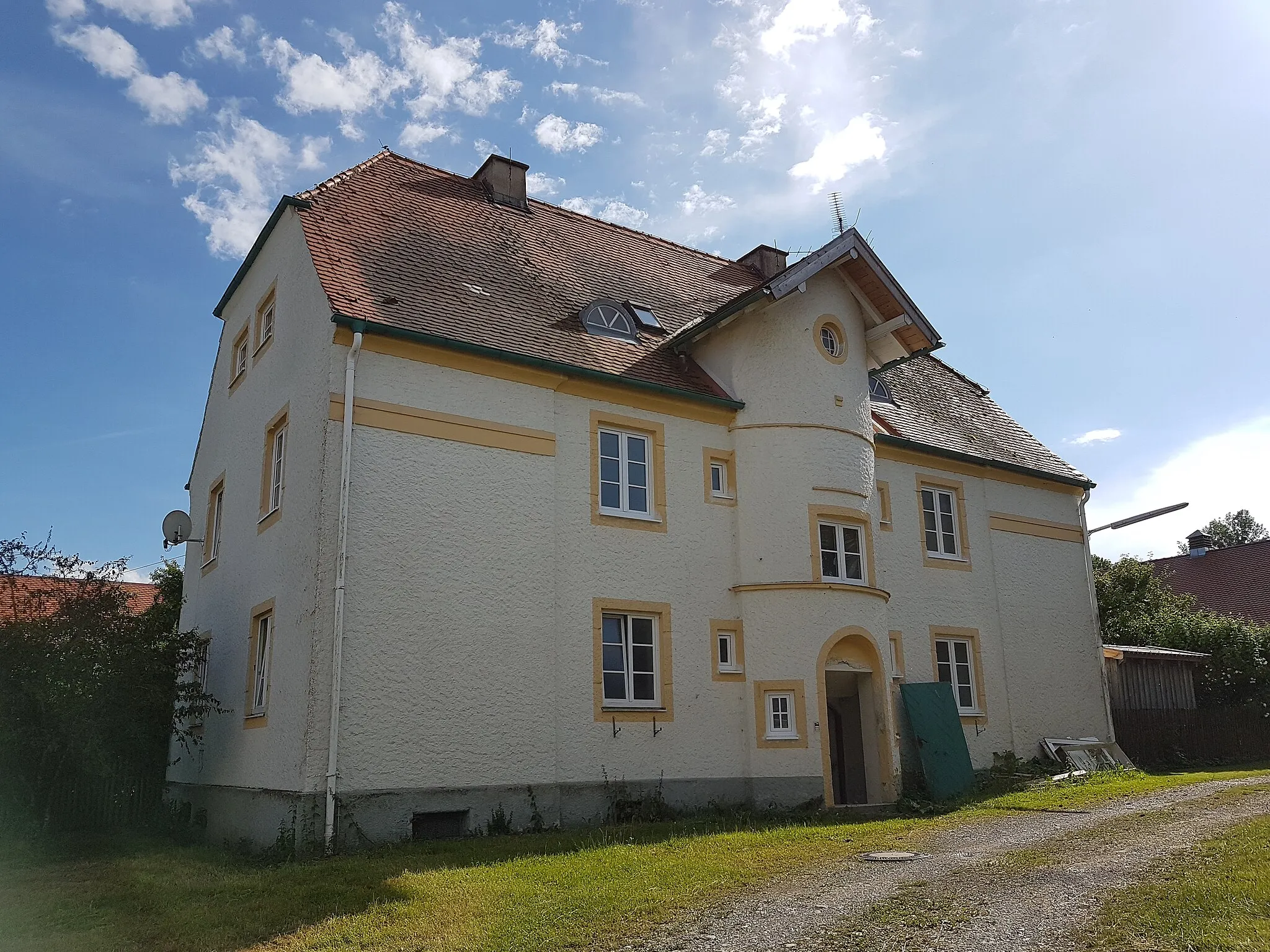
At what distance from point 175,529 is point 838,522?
40.0 feet

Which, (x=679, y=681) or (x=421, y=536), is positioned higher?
(x=421, y=536)

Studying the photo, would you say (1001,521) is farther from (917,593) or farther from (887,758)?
(887,758)

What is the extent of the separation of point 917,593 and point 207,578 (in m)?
13.1

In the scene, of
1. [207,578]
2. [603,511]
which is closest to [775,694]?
[603,511]

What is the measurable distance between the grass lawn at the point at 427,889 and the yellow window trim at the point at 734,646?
2.86 m

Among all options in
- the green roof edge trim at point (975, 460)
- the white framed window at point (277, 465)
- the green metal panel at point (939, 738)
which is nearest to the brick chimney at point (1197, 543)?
the green roof edge trim at point (975, 460)

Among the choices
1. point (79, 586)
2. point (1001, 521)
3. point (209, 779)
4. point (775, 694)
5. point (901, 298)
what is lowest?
point (209, 779)

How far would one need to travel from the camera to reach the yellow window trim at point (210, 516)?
19.3 metres

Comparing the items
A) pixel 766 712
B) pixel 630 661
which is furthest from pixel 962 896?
pixel 766 712

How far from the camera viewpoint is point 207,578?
19.0 meters

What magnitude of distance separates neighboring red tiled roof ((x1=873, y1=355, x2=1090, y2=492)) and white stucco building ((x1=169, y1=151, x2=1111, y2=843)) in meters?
0.32

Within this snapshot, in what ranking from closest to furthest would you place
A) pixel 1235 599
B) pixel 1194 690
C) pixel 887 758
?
pixel 887 758
pixel 1194 690
pixel 1235 599

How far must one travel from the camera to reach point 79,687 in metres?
15.5

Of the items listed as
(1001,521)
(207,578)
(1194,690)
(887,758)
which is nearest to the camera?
(887,758)
